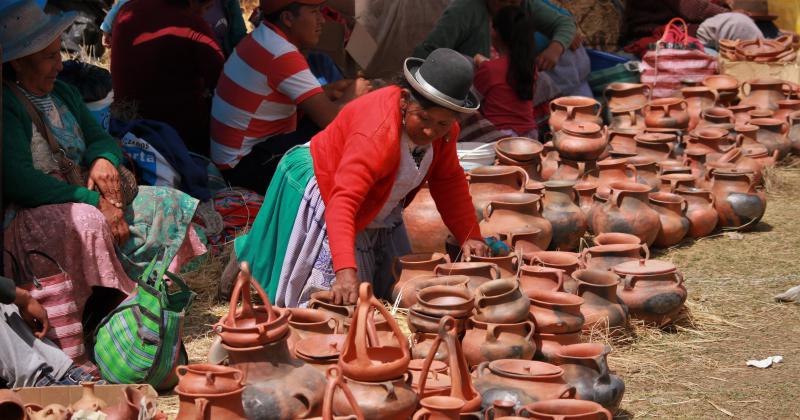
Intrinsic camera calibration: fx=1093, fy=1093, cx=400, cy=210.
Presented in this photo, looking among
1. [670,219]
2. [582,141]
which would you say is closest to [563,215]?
[670,219]

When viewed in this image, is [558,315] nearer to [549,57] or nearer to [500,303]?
[500,303]

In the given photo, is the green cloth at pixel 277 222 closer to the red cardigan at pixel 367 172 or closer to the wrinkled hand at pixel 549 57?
the red cardigan at pixel 367 172

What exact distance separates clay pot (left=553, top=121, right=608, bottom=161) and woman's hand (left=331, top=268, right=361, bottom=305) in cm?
309

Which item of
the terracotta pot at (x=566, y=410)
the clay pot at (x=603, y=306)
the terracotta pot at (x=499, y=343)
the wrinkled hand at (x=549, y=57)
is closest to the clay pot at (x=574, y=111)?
the wrinkled hand at (x=549, y=57)

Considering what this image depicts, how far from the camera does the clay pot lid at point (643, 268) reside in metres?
5.29

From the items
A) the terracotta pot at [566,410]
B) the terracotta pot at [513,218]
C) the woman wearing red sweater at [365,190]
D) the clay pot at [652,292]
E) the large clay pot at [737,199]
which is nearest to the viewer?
the terracotta pot at [566,410]

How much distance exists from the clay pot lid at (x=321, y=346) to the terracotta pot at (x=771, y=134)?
548cm

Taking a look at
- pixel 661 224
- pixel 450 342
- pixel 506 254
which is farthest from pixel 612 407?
pixel 661 224

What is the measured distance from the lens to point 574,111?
7.80 metres

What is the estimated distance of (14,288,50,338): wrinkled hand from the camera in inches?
170

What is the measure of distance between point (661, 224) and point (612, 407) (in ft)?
8.68

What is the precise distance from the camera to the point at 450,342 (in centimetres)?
348

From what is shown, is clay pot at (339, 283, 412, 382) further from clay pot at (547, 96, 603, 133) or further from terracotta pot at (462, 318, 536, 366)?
clay pot at (547, 96, 603, 133)

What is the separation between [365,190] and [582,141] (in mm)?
2866
